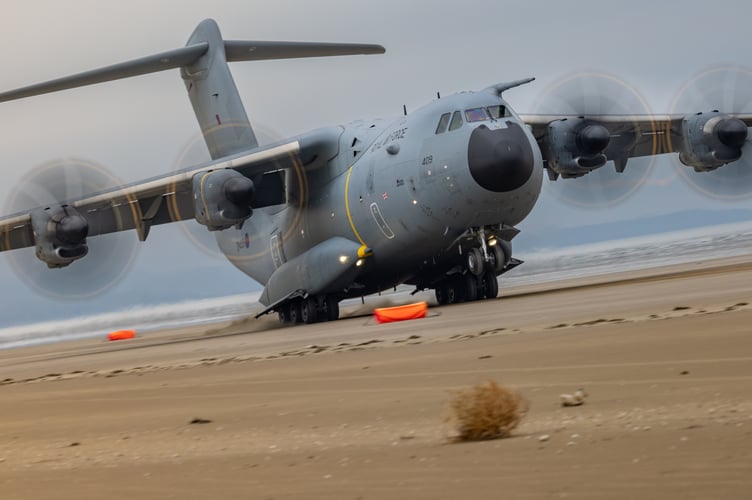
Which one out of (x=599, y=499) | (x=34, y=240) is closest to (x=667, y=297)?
(x=599, y=499)

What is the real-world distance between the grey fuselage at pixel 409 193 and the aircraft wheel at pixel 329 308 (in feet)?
1.43

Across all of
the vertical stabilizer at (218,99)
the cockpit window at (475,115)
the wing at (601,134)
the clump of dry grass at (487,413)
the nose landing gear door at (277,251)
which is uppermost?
the vertical stabilizer at (218,99)

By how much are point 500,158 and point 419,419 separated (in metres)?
13.5

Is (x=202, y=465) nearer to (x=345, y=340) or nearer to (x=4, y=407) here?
(x=4, y=407)

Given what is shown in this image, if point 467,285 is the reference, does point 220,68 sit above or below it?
above

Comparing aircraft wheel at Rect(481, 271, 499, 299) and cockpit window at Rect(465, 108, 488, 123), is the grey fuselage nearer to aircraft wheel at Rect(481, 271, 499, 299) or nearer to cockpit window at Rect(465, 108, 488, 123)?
cockpit window at Rect(465, 108, 488, 123)

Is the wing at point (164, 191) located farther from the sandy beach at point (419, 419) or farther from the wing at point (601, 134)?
the sandy beach at point (419, 419)

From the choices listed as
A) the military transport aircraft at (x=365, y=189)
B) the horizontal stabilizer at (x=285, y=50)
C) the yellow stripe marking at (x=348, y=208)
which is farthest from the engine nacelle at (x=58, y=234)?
Answer: the horizontal stabilizer at (x=285, y=50)

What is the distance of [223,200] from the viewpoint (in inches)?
947

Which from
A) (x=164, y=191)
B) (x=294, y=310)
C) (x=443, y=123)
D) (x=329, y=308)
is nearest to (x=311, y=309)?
(x=329, y=308)

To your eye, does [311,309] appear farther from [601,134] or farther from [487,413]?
[487,413]

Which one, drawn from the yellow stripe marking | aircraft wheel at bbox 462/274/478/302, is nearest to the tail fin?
the yellow stripe marking

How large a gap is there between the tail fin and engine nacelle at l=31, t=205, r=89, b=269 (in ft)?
16.4

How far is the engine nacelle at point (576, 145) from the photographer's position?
2470cm
